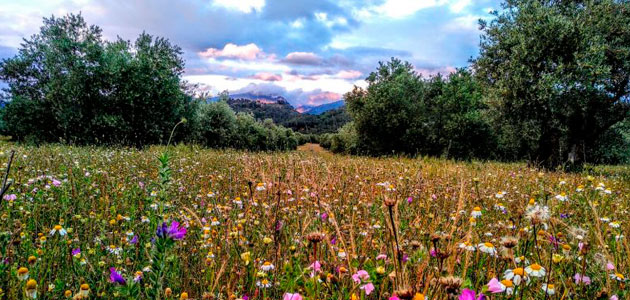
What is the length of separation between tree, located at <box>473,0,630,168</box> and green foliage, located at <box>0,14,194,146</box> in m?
19.6

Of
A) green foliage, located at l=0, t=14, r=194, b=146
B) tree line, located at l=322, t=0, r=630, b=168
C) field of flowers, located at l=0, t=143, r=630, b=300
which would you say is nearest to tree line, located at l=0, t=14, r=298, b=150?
green foliage, located at l=0, t=14, r=194, b=146

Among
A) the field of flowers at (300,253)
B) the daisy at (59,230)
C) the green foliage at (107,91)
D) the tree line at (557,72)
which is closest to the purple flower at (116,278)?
the field of flowers at (300,253)

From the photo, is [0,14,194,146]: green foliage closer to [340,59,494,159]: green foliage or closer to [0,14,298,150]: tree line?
[0,14,298,150]: tree line

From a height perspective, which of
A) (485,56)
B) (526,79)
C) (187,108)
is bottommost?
(187,108)

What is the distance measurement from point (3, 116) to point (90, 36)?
11068 millimetres

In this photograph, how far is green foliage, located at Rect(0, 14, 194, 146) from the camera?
68.9 feet

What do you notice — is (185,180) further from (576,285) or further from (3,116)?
(3,116)

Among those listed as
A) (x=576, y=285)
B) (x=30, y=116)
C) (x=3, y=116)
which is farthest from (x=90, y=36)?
(x=576, y=285)

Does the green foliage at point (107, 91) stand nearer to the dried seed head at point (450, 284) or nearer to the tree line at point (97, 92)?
the tree line at point (97, 92)

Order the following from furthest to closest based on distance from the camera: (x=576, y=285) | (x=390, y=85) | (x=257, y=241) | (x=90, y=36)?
1. (x=390, y=85)
2. (x=90, y=36)
3. (x=257, y=241)
4. (x=576, y=285)

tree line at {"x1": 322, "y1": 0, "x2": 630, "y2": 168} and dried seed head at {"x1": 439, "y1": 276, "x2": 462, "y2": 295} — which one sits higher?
tree line at {"x1": 322, "y1": 0, "x2": 630, "y2": 168}

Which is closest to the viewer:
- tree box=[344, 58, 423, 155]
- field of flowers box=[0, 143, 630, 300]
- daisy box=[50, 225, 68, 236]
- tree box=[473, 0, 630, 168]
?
field of flowers box=[0, 143, 630, 300]

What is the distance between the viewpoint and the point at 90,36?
26.3m

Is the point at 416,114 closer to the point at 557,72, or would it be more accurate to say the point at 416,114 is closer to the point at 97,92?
the point at 557,72
